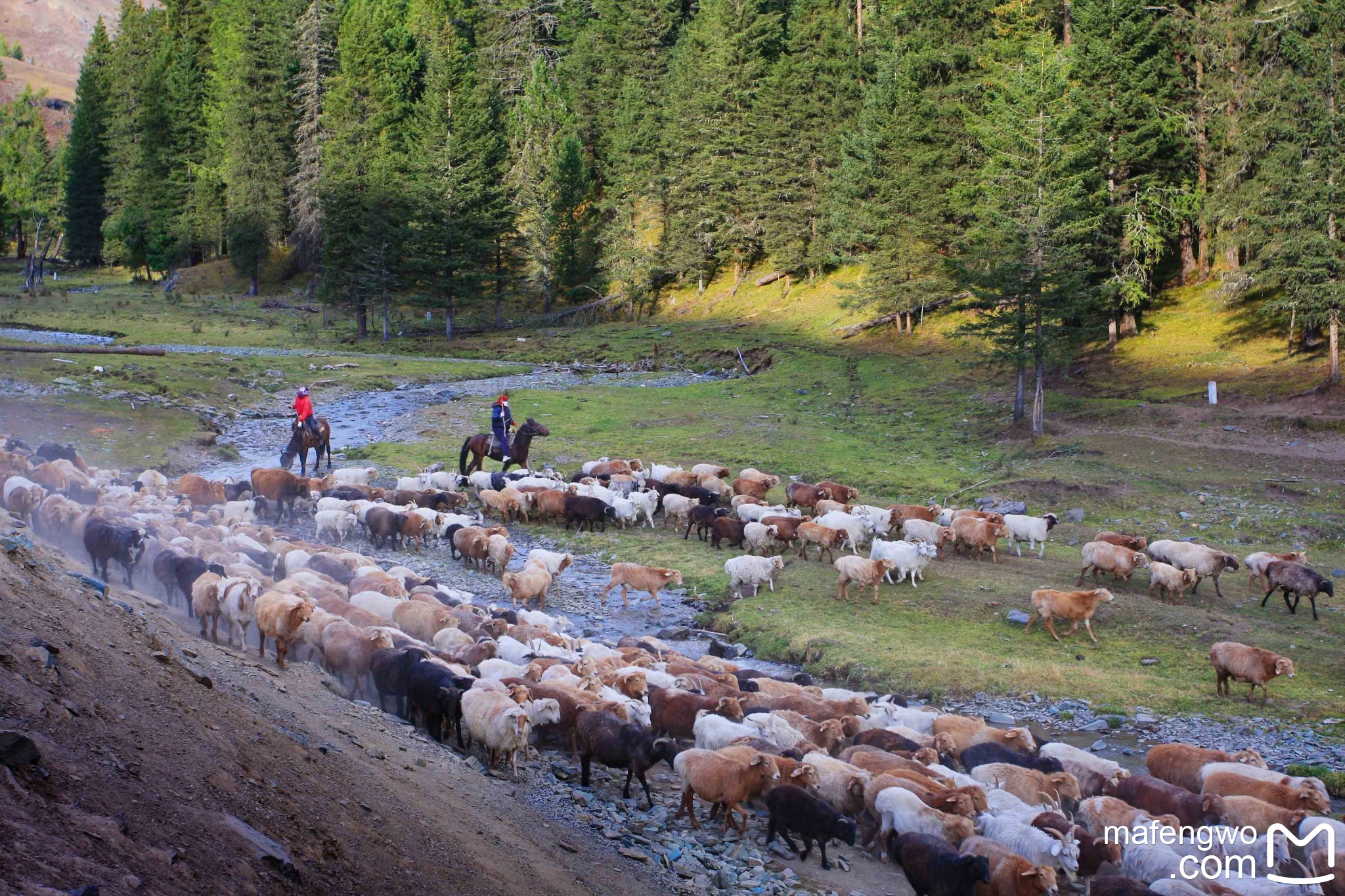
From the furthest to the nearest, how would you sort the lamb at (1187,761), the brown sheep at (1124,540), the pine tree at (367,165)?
the pine tree at (367,165) → the brown sheep at (1124,540) → the lamb at (1187,761)

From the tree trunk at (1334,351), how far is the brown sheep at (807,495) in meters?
18.2

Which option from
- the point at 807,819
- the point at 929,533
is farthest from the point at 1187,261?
the point at 807,819

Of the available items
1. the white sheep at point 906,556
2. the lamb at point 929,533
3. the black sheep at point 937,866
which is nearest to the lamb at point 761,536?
the white sheep at point 906,556

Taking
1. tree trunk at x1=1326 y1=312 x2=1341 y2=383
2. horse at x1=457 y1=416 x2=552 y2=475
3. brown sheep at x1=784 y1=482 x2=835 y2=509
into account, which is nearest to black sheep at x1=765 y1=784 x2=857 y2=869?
brown sheep at x1=784 y1=482 x2=835 y2=509

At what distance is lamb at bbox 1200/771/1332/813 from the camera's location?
970 cm

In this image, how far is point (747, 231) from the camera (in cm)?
6294

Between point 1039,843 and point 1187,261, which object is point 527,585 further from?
point 1187,261

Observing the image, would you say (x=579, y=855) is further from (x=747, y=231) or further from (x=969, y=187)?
(x=747, y=231)

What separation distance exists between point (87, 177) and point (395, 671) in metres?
100

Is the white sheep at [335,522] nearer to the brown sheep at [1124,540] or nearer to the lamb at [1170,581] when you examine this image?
the brown sheep at [1124,540]

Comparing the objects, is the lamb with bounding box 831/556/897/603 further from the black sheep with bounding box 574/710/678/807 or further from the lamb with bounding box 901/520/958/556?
the black sheep with bounding box 574/710/678/807

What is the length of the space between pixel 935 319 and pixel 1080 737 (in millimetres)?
38741

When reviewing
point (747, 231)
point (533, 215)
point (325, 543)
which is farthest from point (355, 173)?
point (325, 543)

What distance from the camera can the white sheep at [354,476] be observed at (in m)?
24.4
